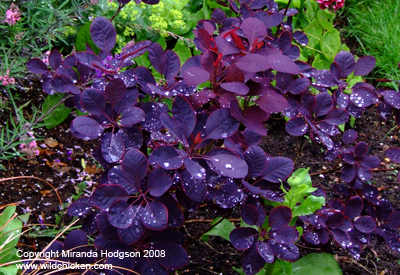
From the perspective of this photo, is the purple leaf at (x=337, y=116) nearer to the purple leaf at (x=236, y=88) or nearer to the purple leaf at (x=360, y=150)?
the purple leaf at (x=360, y=150)

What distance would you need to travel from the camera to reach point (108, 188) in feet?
3.64

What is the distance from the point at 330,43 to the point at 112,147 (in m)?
2.26

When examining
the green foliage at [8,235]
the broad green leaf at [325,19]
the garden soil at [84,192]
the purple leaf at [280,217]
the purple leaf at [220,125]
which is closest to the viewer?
the purple leaf at [220,125]

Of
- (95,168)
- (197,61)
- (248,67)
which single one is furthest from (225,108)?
(95,168)

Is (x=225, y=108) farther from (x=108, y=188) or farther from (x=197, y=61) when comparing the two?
A: (x=108, y=188)

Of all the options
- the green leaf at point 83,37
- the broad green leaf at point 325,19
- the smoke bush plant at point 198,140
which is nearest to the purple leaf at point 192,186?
the smoke bush plant at point 198,140

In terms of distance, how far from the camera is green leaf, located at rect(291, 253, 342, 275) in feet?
5.26

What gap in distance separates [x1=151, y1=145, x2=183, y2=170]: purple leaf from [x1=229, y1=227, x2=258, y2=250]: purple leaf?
13.6 inches

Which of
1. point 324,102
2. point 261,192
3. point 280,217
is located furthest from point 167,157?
point 324,102

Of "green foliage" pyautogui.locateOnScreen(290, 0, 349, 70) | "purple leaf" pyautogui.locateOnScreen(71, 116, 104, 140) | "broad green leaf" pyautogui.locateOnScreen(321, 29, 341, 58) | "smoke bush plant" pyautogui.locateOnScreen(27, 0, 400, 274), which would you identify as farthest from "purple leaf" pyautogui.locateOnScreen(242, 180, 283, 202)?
"broad green leaf" pyautogui.locateOnScreen(321, 29, 341, 58)

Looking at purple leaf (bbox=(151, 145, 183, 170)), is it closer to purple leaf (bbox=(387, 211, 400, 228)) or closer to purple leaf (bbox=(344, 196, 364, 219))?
purple leaf (bbox=(344, 196, 364, 219))

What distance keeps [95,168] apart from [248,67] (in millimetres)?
1263

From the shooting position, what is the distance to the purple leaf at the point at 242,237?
125 cm

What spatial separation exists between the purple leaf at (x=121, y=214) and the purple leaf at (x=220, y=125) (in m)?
0.28
